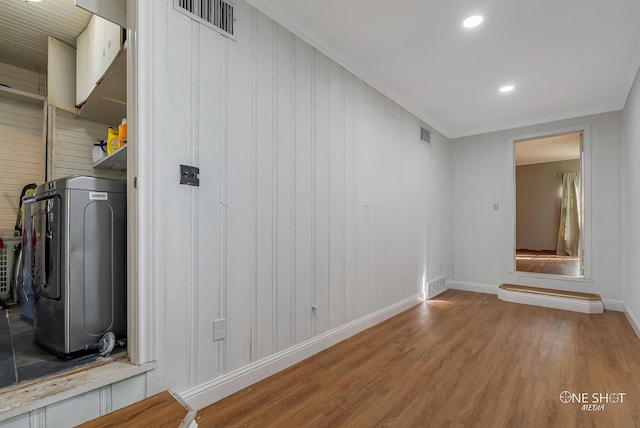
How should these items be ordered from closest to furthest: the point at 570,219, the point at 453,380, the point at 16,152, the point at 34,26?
the point at 453,380 → the point at 34,26 → the point at 16,152 → the point at 570,219

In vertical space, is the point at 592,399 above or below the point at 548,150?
below

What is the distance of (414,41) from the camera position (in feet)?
8.59

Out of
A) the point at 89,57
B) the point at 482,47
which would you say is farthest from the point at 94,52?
the point at 482,47

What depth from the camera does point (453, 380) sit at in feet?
7.00

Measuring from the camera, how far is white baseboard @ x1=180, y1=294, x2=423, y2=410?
69.7 inches

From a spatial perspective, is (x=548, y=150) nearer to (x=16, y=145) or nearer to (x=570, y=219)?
(x=570, y=219)

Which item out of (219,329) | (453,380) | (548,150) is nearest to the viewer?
(219,329)

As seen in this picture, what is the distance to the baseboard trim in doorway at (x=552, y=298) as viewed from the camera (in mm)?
3816

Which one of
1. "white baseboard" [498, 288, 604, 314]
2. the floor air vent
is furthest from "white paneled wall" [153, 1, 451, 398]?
"white baseboard" [498, 288, 604, 314]

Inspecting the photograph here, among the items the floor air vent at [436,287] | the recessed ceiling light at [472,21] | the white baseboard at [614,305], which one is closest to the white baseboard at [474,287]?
the floor air vent at [436,287]

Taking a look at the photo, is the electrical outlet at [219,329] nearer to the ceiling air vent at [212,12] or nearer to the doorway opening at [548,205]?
the ceiling air vent at [212,12]

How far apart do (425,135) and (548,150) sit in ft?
15.2

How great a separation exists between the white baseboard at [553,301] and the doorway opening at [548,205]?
Answer: 369 centimetres

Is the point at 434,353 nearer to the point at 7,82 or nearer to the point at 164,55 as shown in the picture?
the point at 164,55
